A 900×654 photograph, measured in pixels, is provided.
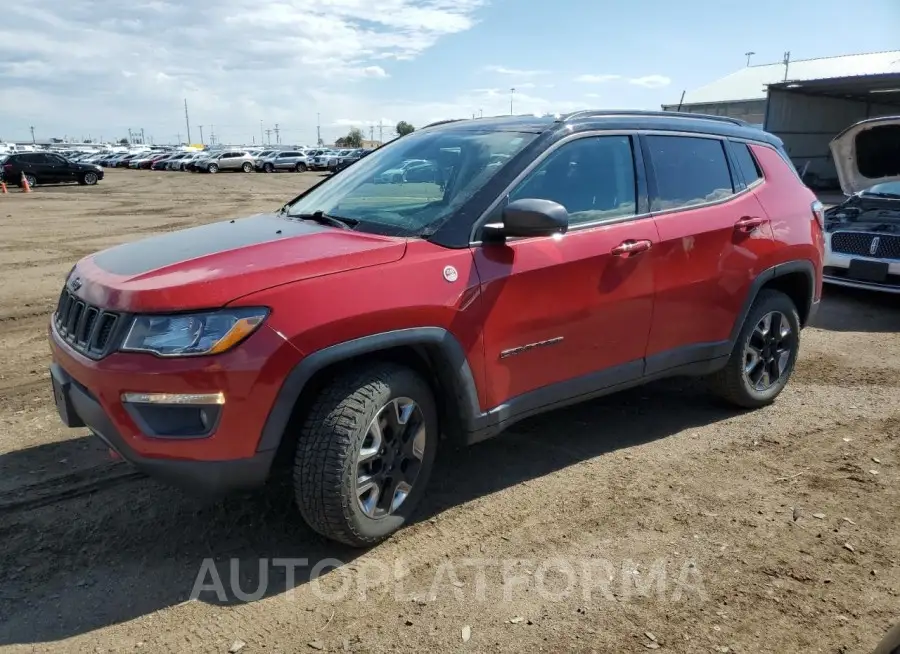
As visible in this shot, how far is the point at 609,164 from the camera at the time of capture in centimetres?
397

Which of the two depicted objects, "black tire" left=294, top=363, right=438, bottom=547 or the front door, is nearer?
"black tire" left=294, top=363, right=438, bottom=547

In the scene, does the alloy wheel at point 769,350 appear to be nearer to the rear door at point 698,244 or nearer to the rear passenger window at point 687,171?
the rear door at point 698,244

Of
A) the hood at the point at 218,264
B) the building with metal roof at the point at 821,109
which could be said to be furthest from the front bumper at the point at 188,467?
the building with metal roof at the point at 821,109

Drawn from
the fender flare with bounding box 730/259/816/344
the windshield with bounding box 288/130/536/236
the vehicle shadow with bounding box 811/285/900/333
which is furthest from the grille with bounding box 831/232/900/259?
the windshield with bounding box 288/130/536/236

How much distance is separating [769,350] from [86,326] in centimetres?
417

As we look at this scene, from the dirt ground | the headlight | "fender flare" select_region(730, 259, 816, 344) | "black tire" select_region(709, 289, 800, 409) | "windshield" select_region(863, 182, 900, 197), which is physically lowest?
the dirt ground

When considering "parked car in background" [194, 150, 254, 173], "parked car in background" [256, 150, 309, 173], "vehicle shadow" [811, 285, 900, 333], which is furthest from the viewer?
"parked car in background" [256, 150, 309, 173]

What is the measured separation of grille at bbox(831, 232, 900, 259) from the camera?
26.4 ft

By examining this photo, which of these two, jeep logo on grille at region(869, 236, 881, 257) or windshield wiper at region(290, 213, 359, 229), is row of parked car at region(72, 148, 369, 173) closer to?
jeep logo on grille at region(869, 236, 881, 257)

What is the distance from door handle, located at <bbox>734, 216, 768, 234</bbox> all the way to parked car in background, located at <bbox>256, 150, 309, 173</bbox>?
4738 cm

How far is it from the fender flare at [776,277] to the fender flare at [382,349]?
6.89 feet

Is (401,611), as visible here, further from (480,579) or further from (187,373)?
(187,373)

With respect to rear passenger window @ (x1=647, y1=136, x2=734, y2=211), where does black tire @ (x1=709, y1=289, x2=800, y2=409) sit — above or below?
below

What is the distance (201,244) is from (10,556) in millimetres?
1600
